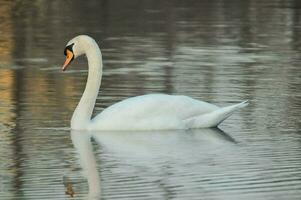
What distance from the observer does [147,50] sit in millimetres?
23000

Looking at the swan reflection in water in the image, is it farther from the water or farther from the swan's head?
the swan's head

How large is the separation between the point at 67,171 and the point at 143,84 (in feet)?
21.0

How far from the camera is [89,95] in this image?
14.4m

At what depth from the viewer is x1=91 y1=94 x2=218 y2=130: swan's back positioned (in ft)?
45.2

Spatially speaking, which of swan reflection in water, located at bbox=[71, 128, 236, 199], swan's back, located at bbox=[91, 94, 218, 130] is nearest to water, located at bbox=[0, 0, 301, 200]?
swan reflection in water, located at bbox=[71, 128, 236, 199]

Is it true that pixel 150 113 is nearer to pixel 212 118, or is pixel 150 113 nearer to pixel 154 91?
pixel 212 118

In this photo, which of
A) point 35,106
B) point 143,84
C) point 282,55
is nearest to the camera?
point 35,106

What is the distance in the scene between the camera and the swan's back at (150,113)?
13.8 m

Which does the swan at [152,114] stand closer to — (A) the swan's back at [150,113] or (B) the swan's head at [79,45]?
(A) the swan's back at [150,113]

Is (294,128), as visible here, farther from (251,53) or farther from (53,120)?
(251,53)

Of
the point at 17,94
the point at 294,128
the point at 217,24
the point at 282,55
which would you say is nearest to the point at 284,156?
the point at 294,128

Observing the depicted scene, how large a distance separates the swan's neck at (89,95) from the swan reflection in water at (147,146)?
0.14 metres

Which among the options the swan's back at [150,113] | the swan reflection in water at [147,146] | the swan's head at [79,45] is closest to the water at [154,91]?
the swan reflection in water at [147,146]

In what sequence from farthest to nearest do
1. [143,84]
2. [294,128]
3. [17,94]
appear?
[143,84] → [17,94] → [294,128]
